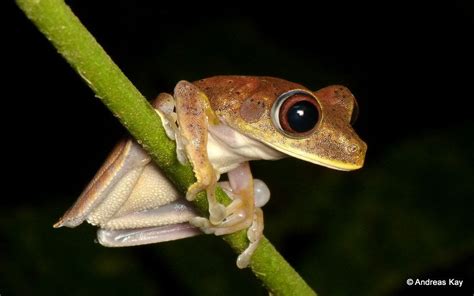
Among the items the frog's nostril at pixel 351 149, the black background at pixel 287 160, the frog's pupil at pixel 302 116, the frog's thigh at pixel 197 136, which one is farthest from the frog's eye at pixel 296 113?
the black background at pixel 287 160

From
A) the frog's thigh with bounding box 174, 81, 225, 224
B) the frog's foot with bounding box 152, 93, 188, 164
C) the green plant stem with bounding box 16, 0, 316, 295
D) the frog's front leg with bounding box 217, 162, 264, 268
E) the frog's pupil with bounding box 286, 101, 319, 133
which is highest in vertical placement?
the green plant stem with bounding box 16, 0, 316, 295

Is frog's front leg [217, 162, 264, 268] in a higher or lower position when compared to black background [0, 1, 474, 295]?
higher

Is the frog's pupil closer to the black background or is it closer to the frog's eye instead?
the frog's eye

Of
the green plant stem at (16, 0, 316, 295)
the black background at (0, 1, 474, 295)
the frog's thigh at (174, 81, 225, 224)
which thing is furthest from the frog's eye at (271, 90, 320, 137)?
the black background at (0, 1, 474, 295)

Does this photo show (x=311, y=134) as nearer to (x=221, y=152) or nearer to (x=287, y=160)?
(x=221, y=152)

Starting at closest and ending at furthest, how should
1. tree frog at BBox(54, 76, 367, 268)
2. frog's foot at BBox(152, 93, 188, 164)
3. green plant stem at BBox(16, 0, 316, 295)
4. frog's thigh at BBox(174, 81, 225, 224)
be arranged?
green plant stem at BBox(16, 0, 316, 295)
frog's foot at BBox(152, 93, 188, 164)
frog's thigh at BBox(174, 81, 225, 224)
tree frog at BBox(54, 76, 367, 268)

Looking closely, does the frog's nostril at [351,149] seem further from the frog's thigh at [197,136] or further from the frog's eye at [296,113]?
the frog's thigh at [197,136]

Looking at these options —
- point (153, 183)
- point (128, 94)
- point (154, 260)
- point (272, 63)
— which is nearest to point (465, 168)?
point (272, 63)
